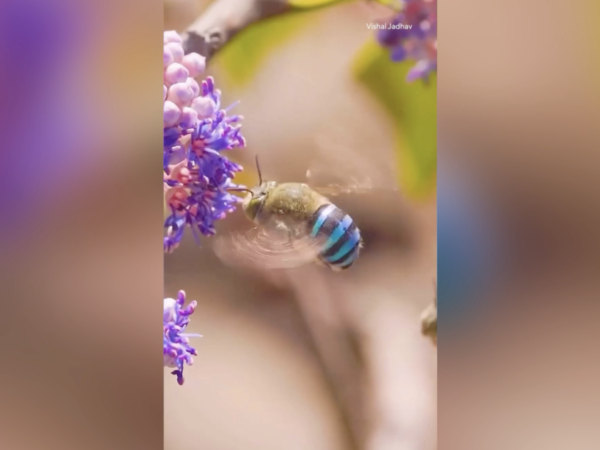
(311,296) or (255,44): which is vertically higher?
(255,44)

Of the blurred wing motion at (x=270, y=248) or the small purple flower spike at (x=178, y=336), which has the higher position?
the blurred wing motion at (x=270, y=248)

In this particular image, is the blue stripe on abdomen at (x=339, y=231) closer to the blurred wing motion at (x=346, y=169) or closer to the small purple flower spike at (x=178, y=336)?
the blurred wing motion at (x=346, y=169)

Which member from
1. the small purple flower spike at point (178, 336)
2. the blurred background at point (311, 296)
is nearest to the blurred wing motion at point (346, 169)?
the blurred background at point (311, 296)

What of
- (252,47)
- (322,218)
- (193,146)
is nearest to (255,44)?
(252,47)

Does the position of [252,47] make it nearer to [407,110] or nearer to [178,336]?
[407,110]

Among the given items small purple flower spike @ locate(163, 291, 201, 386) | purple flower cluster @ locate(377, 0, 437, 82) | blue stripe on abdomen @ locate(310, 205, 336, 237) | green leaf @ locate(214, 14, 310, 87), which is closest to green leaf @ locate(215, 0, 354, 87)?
green leaf @ locate(214, 14, 310, 87)

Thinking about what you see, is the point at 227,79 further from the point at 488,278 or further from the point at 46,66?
the point at 488,278

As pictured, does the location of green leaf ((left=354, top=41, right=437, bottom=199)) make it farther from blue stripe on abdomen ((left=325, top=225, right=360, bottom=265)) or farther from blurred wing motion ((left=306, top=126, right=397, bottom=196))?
blue stripe on abdomen ((left=325, top=225, right=360, bottom=265))
